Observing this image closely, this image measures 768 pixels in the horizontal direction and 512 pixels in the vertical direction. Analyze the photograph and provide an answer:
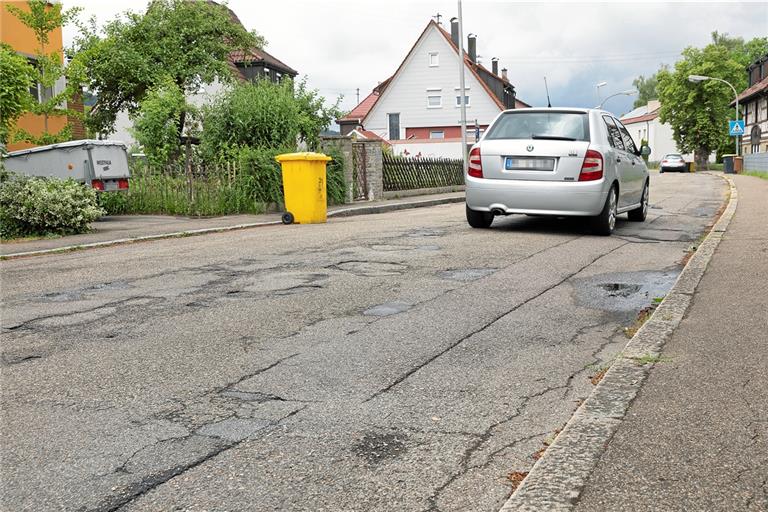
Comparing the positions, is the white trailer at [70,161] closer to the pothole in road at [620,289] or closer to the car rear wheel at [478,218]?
the car rear wheel at [478,218]

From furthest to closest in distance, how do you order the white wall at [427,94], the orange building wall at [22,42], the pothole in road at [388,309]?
the white wall at [427,94] → the orange building wall at [22,42] → the pothole in road at [388,309]

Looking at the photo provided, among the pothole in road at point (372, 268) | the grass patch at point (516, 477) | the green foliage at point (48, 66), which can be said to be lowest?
the grass patch at point (516, 477)

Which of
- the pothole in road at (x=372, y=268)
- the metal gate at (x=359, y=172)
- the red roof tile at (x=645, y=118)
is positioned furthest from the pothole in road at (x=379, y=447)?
the red roof tile at (x=645, y=118)

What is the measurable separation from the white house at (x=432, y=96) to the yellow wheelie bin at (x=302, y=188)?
49.2 meters

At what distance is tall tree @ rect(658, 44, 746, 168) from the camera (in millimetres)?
74250

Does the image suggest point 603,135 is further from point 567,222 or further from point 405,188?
point 405,188

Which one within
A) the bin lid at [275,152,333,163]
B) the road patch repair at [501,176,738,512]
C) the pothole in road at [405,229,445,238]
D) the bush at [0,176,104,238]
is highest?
the bin lid at [275,152,333,163]

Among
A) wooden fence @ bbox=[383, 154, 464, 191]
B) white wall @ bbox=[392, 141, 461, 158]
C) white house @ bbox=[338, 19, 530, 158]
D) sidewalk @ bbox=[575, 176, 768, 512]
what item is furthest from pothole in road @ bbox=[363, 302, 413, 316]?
white house @ bbox=[338, 19, 530, 158]

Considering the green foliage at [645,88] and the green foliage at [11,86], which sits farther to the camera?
the green foliage at [645,88]

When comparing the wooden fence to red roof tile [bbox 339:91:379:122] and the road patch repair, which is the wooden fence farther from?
red roof tile [bbox 339:91:379:122]

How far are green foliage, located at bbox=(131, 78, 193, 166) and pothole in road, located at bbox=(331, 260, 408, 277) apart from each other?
12.0 metres

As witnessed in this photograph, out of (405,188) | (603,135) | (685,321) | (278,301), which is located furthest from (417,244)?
(405,188)

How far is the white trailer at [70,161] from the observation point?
640 inches

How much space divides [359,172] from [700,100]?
6261 centimetres
